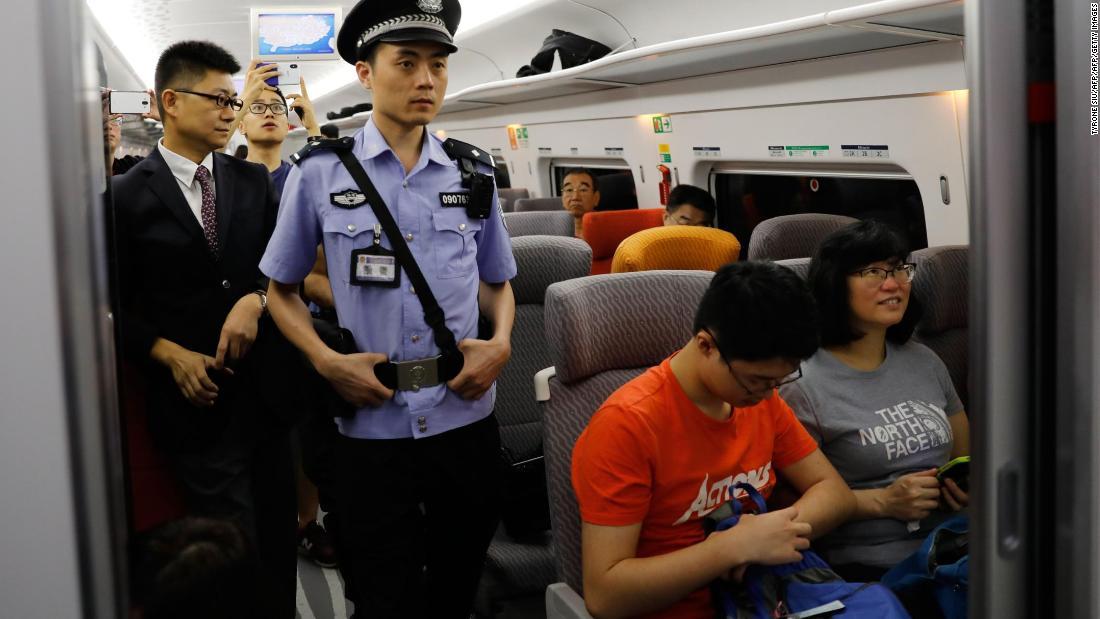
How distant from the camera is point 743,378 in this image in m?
1.79

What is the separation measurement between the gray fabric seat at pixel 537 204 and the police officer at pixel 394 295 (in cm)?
527

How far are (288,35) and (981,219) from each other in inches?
286

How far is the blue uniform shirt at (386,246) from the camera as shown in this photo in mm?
2203

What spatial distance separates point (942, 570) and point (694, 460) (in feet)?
1.86

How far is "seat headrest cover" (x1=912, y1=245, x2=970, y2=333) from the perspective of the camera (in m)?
3.10

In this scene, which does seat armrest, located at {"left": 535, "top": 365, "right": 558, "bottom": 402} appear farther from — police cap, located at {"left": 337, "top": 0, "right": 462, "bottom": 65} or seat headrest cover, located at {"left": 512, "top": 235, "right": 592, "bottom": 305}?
seat headrest cover, located at {"left": 512, "top": 235, "right": 592, "bottom": 305}

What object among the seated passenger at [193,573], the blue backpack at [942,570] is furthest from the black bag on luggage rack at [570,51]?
the seated passenger at [193,573]

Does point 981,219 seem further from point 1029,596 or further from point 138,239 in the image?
point 138,239

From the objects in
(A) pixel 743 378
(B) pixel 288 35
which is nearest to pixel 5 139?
(A) pixel 743 378

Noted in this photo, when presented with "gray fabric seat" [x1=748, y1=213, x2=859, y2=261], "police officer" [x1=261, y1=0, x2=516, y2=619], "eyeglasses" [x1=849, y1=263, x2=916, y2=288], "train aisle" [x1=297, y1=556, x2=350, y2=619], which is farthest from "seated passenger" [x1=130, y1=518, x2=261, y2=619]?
"gray fabric seat" [x1=748, y1=213, x2=859, y2=261]

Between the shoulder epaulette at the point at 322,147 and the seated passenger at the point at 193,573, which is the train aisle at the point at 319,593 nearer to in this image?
the shoulder epaulette at the point at 322,147

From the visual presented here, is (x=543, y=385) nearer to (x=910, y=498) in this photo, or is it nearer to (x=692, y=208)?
(x=910, y=498)

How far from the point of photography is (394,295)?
7.22 feet

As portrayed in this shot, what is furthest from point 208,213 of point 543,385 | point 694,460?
point 694,460
